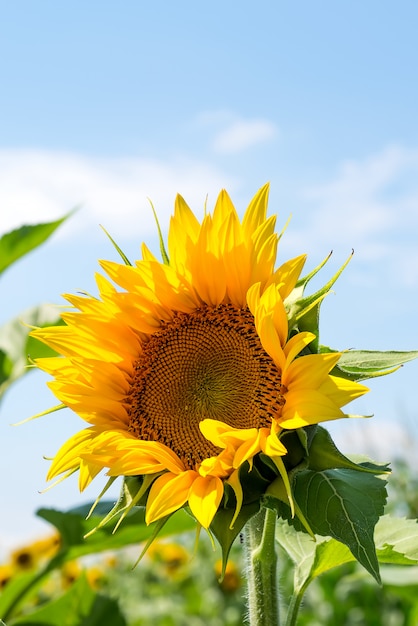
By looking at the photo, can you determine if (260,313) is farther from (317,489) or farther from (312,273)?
→ (317,489)

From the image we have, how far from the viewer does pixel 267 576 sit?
1.82 m

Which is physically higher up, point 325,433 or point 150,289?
point 150,289

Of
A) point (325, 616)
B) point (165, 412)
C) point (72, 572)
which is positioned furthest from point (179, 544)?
point (165, 412)

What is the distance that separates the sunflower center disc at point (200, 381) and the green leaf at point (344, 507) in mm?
183

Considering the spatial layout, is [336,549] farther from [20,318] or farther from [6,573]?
[6,573]

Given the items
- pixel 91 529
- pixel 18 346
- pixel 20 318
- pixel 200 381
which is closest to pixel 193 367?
pixel 200 381

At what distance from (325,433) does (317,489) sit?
11 cm

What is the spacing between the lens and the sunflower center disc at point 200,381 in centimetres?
182

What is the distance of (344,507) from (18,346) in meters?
2.39

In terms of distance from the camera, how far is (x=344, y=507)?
1.58m

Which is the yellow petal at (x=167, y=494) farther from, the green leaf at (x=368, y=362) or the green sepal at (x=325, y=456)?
the green leaf at (x=368, y=362)

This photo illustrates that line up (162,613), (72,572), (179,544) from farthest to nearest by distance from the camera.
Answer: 1. (179,544)
2. (72,572)
3. (162,613)

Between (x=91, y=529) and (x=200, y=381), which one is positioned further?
(x=91, y=529)

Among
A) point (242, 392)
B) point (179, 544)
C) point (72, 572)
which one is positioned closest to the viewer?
point (242, 392)
